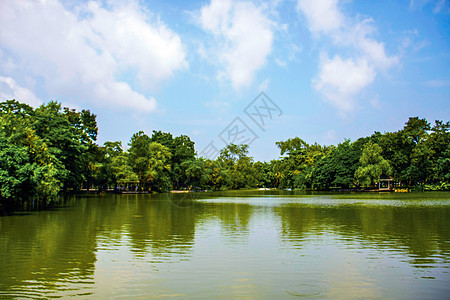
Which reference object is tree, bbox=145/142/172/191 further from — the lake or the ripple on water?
the ripple on water

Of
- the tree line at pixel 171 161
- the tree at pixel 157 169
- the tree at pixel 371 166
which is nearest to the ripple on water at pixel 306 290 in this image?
the tree line at pixel 171 161

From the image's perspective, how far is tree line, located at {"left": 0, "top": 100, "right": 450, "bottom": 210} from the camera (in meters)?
26.2

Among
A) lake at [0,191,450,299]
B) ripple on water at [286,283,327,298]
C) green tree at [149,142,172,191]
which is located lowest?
ripple on water at [286,283,327,298]

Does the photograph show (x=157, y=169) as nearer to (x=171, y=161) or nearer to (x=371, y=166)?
(x=171, y=161)

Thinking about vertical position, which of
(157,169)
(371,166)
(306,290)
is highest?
(371,166)

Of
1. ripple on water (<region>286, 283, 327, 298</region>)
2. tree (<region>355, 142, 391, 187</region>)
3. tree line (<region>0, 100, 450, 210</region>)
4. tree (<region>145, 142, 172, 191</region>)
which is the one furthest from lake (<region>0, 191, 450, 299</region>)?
tree (<region>355, 142, 391, 187</region>)

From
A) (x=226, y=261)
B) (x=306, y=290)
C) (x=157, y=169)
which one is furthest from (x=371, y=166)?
(x=306, y=290)

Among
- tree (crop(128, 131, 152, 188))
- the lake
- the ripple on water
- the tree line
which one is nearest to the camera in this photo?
the ripple on water

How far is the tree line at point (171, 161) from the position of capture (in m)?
26.2

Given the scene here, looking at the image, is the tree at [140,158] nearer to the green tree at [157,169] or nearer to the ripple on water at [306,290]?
the green tree at [157,169]

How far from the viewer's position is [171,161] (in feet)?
246

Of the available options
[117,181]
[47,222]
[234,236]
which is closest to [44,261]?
[234,236]

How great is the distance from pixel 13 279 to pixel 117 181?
51.7 m

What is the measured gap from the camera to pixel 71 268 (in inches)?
358
